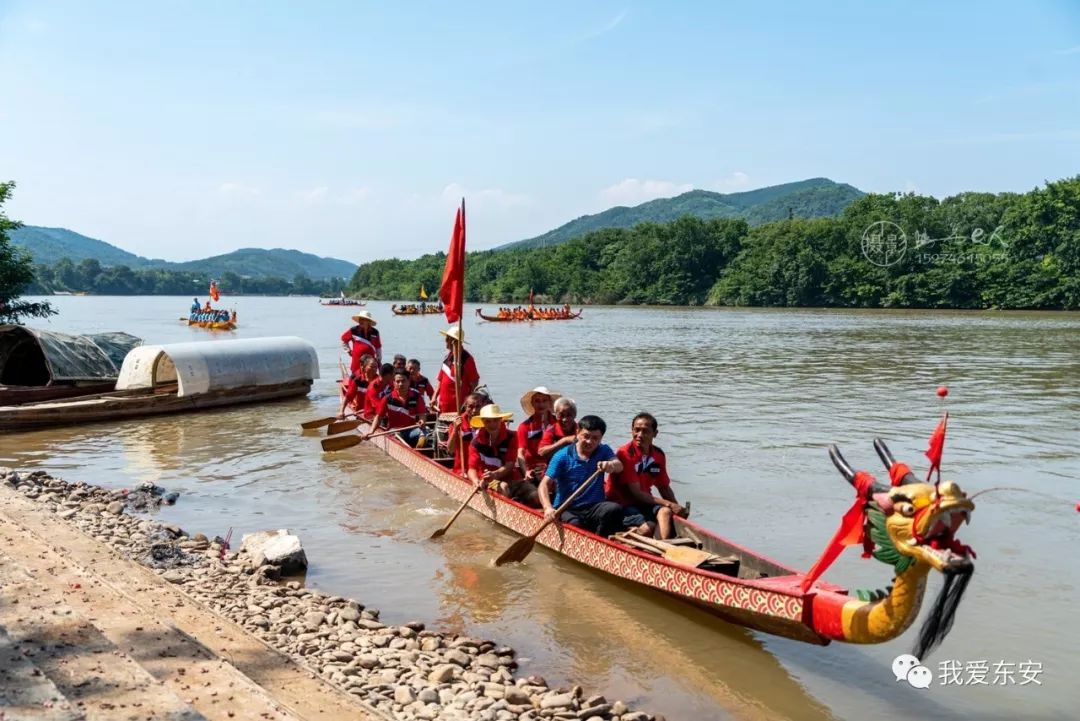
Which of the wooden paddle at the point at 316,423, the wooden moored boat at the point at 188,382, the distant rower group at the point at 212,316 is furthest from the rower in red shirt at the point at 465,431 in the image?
the distant rower group at the point at 212,316

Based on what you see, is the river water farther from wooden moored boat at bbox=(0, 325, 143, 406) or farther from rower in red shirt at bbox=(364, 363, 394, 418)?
wooden moored boat at bbox=(0, 325, 143, 406)

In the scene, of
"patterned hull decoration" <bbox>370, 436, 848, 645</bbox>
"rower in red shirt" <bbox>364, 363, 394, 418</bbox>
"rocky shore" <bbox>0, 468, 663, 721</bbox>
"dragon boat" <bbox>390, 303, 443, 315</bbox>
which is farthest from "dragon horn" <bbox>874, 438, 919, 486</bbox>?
"dragon boat" <bbox>390, 303, 443, 315</bbox>

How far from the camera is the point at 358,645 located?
6316mm

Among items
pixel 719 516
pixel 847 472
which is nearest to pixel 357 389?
pixel 719 516

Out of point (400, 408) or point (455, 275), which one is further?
point (400, 408)

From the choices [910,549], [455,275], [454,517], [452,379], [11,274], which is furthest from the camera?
[11,274]

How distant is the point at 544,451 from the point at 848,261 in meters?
77.9

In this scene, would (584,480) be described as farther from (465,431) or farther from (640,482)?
(465,431)

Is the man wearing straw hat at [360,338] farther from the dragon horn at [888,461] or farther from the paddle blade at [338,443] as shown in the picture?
the dragon horn at [888,461]

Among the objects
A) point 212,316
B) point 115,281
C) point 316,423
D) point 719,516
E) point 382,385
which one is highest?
point 115,281

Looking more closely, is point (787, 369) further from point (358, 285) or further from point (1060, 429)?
point (358, 285)

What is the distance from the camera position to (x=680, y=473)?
522 inches

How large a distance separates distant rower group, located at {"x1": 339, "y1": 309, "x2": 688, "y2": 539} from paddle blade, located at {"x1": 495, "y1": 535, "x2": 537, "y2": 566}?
1.15 ft

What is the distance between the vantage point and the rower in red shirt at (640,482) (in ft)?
26.6
